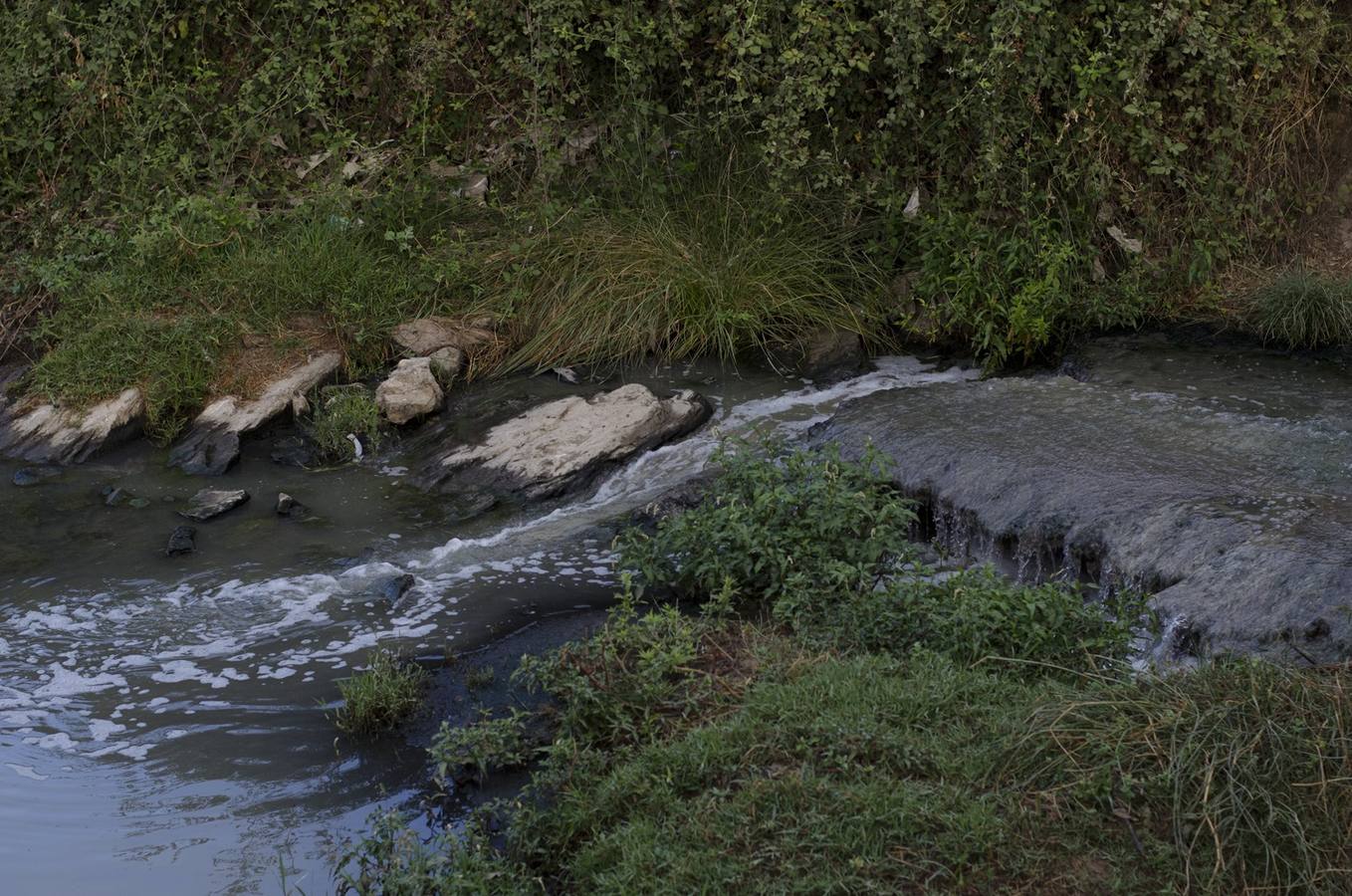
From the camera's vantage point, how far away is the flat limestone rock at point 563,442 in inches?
282

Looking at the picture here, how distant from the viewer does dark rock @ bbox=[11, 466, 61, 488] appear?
748 centimetres

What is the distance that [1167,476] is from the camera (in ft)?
19.1

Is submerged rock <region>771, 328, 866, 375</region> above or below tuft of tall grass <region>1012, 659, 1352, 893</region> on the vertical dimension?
below

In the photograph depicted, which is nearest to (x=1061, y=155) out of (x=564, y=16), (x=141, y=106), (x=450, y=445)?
(x=564, y=16)

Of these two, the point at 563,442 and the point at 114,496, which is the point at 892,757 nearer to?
the point at 563,442

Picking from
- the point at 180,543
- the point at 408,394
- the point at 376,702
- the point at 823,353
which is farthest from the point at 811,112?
the point at 376,702

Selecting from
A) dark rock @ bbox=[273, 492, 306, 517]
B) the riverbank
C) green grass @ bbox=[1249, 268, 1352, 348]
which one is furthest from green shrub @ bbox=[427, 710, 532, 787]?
green grass @ bbox=[1249, 268, 1352, 348]

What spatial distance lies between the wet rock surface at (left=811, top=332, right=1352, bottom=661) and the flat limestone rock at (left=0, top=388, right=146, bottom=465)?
4.09 metres

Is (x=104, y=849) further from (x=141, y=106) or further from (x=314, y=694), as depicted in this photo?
(x=141, y=106)

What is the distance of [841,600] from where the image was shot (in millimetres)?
4906

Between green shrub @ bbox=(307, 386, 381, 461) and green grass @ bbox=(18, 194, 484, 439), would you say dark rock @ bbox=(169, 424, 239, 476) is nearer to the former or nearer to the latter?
green grass @ bbox=(18, 194, 484, 439)

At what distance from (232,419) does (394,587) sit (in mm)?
2512

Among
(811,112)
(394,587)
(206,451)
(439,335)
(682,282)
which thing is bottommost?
(394,587)

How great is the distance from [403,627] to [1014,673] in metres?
2.56
